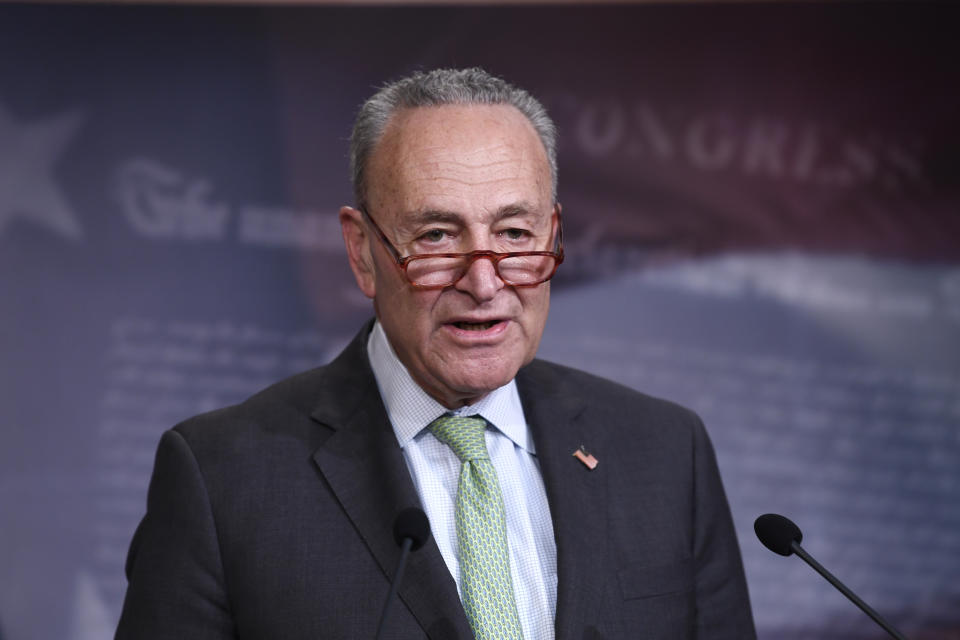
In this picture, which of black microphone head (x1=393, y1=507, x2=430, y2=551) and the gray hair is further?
the gray hair

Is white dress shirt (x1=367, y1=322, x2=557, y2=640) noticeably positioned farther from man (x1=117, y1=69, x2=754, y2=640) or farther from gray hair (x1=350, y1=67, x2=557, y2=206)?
gray hair (x1=350, y1=67, x2=557, y2=206)

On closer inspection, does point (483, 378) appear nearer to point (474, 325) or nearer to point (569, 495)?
point (474, 325)

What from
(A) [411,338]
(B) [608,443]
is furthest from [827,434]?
(A) [411,338]

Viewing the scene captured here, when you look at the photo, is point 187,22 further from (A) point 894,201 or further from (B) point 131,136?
(A) point 894,201

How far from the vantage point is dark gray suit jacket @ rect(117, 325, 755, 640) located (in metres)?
1.53

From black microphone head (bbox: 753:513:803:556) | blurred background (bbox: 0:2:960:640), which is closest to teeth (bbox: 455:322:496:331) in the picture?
black microphone head (bbox: 753:513:803:556)

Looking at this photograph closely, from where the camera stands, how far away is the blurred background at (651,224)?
119 inches

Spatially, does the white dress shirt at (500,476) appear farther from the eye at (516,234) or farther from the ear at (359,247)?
the eye at (516,234)

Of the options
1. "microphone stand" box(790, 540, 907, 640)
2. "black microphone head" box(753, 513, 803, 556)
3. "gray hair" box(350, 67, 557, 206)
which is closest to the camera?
"microphone stand" box(790, 540, 907, 640)

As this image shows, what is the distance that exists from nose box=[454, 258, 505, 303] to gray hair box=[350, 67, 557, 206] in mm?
242

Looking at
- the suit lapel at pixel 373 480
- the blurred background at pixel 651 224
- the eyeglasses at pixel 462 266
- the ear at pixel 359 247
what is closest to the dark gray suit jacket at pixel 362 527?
the suit lapel at pixel 373 480

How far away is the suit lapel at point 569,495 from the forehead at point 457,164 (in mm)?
364

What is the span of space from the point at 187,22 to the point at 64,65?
373 mm

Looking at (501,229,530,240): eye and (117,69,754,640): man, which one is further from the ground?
(501,229,530,240): eye
